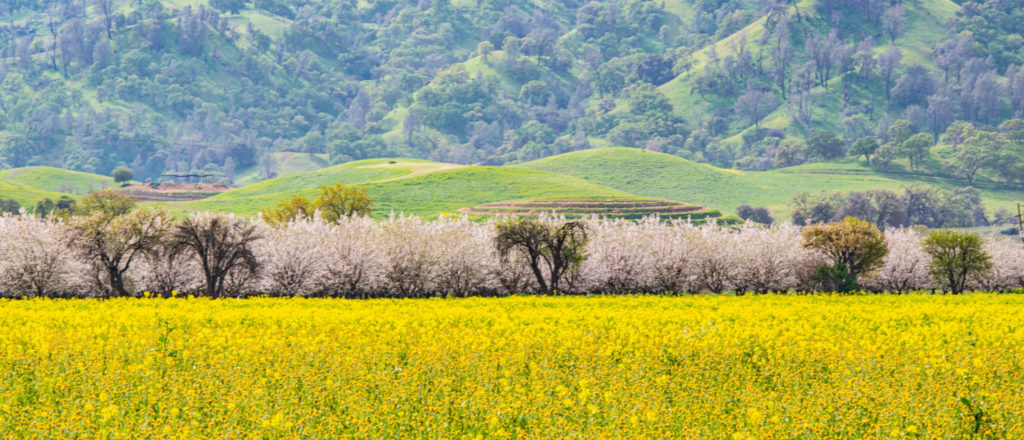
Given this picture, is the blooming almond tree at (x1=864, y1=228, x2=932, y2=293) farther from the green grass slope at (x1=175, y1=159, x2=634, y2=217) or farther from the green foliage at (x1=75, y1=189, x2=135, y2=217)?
the green foliage at (x1=75, y1=189, x2=135, y2=217)

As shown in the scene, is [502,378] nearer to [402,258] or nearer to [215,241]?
[215,241]

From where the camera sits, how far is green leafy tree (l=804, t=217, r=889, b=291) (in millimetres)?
55438

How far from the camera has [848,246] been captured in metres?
55.7

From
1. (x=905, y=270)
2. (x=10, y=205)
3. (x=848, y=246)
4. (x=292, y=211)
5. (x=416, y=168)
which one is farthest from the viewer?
(x=416, y=168)

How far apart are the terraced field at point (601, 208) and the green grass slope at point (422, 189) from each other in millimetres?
5704

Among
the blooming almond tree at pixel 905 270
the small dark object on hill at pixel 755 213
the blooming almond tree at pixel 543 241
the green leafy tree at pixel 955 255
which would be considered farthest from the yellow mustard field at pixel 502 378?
the small dark object on hill at pixel 755 213

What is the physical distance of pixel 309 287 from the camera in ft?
182

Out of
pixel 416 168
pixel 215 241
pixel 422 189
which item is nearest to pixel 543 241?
pixel 215 241

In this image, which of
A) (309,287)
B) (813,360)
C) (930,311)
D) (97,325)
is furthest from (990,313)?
(309,287)

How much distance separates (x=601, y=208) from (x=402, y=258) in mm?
94063

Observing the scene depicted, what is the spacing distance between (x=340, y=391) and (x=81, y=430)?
438 centimetres

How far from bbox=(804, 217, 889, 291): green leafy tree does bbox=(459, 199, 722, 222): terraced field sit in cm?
8111

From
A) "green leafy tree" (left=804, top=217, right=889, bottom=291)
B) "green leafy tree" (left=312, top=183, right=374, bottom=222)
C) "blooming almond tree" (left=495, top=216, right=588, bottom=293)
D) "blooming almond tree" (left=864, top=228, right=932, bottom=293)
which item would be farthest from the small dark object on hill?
"blooming almond tree" (left=495, top=216, right=588, bottom=293)

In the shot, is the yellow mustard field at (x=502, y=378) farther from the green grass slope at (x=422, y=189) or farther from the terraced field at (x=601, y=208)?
the green grass slope at (x=422, y=189)
